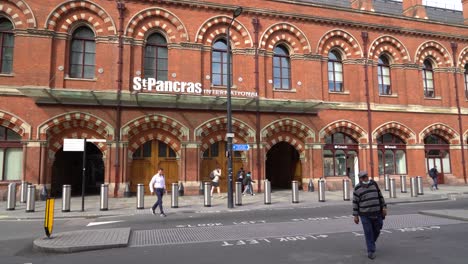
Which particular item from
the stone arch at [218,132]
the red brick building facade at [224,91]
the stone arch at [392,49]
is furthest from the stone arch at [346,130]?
the stone arch at [392,49]

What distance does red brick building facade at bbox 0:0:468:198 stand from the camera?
18016mm

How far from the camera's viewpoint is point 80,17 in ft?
62.0

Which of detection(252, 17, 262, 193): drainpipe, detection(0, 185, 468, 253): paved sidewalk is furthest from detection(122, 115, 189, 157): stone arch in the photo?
detection(252, 17, 262, 193): drainpipe

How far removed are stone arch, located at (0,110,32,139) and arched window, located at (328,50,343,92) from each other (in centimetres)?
1760

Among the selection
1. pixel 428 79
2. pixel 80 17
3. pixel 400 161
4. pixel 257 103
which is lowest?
pixel 400 161

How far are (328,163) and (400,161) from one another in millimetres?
5644

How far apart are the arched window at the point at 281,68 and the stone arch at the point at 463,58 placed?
13947mm

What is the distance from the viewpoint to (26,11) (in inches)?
711

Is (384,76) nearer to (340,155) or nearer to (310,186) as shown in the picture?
(340,155)

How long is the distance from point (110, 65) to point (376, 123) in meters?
16.9

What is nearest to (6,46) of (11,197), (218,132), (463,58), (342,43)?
(11,197)

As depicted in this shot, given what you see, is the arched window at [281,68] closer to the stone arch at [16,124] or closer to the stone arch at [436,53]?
the stone arch at [436,53]

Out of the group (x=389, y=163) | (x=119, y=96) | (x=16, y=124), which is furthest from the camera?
(x=389, y=163)

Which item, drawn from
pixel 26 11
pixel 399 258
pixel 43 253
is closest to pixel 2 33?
pixel 26 11
